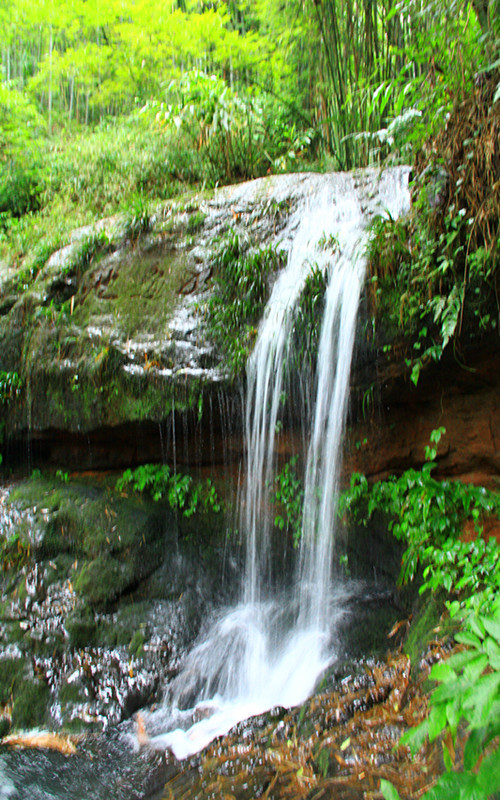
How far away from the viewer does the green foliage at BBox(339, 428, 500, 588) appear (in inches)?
140

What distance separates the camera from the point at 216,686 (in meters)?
3.61

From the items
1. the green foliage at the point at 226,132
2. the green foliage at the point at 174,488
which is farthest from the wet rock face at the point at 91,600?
the green foliage at the point at 226,132

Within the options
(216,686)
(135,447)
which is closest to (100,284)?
(135,447)

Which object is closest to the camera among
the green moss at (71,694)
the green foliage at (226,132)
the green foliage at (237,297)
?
the green moss at (71,694)

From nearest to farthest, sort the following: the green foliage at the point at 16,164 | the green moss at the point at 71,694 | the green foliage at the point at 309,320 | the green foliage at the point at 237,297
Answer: the green moss at the point at 71,694, the green foliage at the point at 309,320, the green foliage at the point at 237,297, the green foliage at the point at 16,164

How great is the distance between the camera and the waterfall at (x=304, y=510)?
3494 mm

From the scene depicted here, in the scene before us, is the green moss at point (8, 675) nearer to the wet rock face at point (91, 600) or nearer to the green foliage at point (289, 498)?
the wet rock face at point (91, 600)

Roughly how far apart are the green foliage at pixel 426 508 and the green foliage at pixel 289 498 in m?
0.62

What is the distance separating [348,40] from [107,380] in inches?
199

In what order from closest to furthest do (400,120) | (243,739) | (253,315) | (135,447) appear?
1. (243,739)
2. (400,120)
3. (253,315)
4. (135,447)

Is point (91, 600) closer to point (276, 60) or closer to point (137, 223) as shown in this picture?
point (137, 223)

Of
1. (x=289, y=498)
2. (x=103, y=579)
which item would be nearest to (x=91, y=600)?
(x=103, y=579)

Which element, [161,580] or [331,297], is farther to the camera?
[161,580]

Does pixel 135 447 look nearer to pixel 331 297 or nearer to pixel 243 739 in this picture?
pixel 331 297
